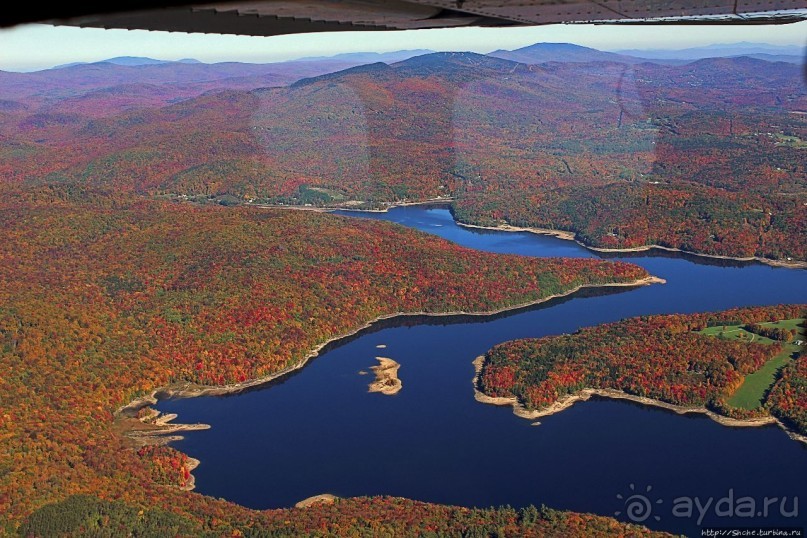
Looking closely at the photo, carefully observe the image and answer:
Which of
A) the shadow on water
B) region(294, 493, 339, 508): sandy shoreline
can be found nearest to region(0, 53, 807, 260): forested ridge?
the shadow on water

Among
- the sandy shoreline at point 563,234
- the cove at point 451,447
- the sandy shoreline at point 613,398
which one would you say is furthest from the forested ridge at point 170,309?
the sandy shoreline at point 613,398

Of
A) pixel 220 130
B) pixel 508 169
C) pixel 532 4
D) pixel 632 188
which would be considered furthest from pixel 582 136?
pixel 532 4

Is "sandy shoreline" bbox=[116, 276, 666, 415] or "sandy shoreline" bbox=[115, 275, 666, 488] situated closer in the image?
"sandy shoreline" bbox=[115, 275, 666, 488]

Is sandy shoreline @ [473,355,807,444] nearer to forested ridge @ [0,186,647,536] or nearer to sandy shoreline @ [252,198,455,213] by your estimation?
forested ridge @ [0,186,647,536]

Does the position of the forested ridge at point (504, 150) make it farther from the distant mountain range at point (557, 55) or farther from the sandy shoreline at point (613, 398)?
the sandy shoreline at point (613, 398)

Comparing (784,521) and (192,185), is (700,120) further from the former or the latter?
(784,521)

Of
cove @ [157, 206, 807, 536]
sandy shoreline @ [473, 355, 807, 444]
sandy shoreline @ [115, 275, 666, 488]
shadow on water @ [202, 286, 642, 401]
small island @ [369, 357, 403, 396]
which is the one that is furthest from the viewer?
shadow on water @ [202, 286, 642, 401]

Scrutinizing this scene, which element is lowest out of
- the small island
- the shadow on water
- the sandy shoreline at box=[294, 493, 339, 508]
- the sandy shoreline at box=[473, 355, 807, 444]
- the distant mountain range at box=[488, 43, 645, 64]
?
the shadow on water
